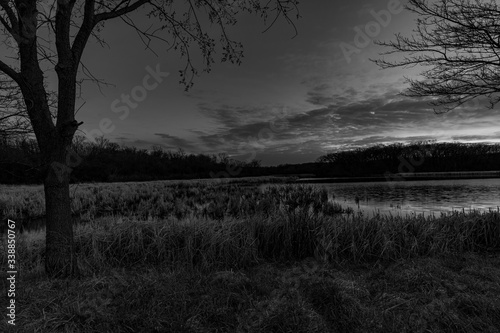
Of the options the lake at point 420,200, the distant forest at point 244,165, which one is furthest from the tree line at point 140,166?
the lake at point 420,200

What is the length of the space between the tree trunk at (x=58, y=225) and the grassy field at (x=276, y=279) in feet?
0.81

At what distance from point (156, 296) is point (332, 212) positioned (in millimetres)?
12242

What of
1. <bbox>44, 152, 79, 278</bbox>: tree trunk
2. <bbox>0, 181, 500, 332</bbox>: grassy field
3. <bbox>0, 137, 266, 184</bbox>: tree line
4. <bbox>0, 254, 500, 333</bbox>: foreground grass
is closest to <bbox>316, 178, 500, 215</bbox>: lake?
<bbox>0, 181, 500, 332</bbox>: grassy field

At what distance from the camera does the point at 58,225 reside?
4070mm

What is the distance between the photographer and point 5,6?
3826 millimetres

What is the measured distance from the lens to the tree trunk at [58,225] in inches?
157

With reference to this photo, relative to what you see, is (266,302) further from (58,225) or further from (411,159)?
(411,159)

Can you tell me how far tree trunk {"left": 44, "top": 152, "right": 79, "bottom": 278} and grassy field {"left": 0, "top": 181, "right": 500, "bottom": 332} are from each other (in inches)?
9.7

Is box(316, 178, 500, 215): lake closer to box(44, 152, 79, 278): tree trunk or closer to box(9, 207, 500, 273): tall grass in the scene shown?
box(9, 207, 500, 273): tall grass

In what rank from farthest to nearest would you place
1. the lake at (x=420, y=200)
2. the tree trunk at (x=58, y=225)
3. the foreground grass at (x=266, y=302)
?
the lake at (x=420, y=200) → the tree trunk at (x=58, y=225) → the foreground grass at (x=266, y=302)

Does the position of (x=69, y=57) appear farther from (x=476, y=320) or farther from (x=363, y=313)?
(x=476, y=320)

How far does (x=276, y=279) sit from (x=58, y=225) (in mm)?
3231

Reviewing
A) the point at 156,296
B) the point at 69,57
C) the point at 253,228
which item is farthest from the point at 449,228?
the point at 69,57

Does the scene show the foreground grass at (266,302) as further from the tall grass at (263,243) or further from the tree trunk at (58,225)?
the tall grass at (263,243)
